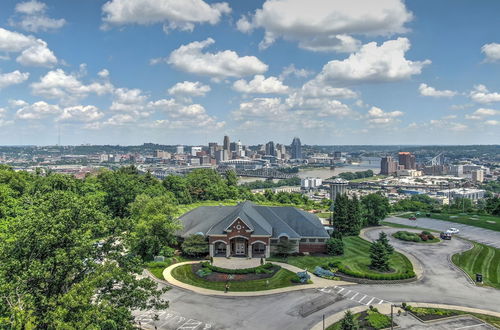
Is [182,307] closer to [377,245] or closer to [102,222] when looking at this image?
[102,222]

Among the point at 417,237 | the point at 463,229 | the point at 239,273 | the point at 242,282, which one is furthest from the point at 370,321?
the point at 463,229

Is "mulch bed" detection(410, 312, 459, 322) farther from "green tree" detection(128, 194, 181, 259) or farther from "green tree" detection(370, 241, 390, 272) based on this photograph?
"green tree" detection(128, 194, 181, 259)

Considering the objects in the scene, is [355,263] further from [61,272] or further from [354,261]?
[61,272]

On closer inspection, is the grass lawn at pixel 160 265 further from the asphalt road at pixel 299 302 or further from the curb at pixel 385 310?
the curb at pixel 385 310

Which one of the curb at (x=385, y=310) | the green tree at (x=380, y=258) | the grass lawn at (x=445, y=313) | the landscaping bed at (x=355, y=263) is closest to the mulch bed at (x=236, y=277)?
the landscaping bed at (x=355, y=263)

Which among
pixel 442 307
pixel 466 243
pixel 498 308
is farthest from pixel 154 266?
pixel 466 243

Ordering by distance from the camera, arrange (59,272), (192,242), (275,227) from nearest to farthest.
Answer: (59,272)
(192,242)
(275,227)
